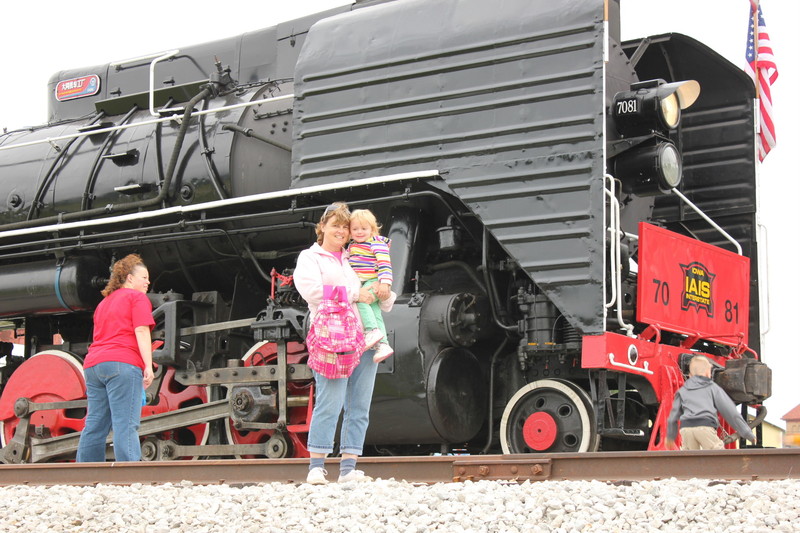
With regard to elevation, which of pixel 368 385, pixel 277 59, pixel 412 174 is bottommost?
pixel 368 385

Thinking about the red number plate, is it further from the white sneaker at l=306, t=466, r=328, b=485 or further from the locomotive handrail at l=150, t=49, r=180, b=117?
the locomotive handrail at l=150, t=49, r=180, b=117

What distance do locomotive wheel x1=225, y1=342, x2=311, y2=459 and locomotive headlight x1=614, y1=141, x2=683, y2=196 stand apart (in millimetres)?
2354

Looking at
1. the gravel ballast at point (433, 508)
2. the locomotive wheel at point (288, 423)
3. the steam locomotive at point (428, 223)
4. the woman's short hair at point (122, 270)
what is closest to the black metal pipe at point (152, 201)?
the steam locomotive at point (428, 223)

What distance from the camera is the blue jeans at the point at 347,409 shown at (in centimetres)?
439

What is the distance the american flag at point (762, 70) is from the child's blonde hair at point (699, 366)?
7.63 feet

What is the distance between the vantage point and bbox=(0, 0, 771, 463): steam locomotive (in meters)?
5.68

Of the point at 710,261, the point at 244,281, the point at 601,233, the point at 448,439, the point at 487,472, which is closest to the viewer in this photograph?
the point at 487,472

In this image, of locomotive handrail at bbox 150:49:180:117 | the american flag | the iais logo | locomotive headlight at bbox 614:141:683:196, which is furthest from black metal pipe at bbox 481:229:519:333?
locomotive handrail at bbox 150:49:180:117

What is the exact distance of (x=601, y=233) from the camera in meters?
5.42

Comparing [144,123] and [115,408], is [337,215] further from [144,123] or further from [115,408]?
[144,123]

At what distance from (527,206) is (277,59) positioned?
3014 mm

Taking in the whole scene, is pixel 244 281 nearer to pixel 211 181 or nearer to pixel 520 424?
pixel 211 181

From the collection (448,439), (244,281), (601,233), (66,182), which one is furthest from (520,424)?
(66,182)

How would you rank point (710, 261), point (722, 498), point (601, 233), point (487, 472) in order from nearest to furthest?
1. point (722, 498)
2. point (487, 472)
3. point (601, 233)
4. point (710, 261)
